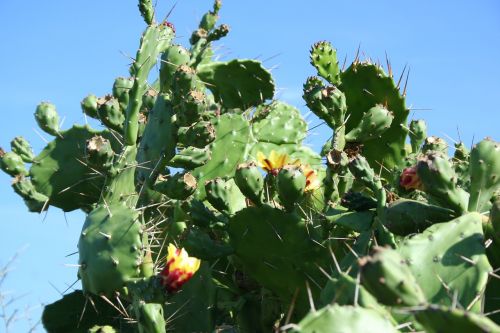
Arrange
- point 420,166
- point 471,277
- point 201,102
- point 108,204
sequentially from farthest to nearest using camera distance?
point 108,204 → point 201,102 → point 420,166 → point 471,277

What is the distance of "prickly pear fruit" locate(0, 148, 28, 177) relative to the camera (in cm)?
411

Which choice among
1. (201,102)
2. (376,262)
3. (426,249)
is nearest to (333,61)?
(201,102)

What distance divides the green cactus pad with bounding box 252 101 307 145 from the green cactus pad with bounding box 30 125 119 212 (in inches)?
31.3

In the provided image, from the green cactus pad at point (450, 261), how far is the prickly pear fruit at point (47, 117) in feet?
7.24

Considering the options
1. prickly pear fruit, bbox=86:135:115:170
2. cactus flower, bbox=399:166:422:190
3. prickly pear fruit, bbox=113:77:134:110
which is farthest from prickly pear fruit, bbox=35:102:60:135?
cactus flower, bbox=399:166:422:190

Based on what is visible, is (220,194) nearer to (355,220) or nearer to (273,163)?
(273,163)

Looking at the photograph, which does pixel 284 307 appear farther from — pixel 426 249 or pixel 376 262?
pixel 376 262

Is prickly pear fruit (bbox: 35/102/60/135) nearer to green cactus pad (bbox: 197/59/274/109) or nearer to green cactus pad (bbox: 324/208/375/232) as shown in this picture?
green cactus pad (bbox: 197/59/274/109)

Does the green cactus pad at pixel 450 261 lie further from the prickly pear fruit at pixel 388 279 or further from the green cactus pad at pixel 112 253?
the green cactus pad at pixel 112 253

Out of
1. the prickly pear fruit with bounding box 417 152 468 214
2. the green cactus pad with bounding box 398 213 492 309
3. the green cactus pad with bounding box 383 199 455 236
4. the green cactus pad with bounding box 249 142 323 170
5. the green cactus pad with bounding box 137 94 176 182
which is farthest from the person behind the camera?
the green cactus pad with bounding box 249 142 323 170

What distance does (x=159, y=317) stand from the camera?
2951 millimetres

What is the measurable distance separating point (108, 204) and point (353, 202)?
93cm

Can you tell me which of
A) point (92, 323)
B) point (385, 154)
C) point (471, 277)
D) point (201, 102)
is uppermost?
point (201, 102)

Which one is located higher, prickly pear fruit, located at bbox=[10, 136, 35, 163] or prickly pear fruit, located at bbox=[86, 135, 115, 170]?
prickly pear fruit, located at bbox=[10, 136, 35, 163]
